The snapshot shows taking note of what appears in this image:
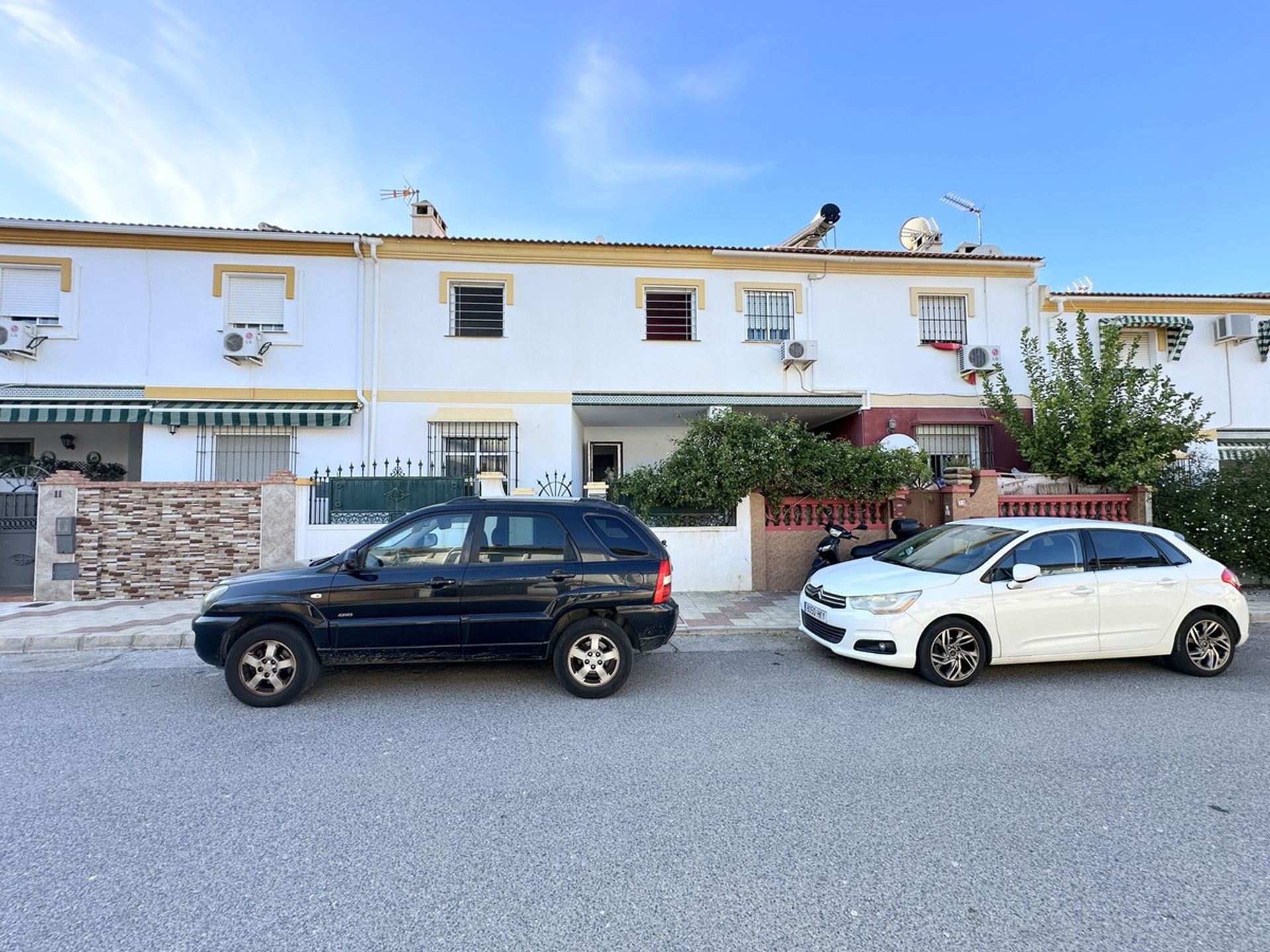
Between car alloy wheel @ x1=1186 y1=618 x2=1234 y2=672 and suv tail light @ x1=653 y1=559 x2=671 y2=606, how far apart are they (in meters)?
5.03

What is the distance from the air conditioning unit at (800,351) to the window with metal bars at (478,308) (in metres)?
6.11

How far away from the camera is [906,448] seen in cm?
971

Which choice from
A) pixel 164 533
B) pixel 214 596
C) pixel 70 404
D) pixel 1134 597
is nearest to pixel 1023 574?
pixel 1134 597

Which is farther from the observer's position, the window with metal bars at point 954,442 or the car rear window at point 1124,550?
the window with metal bars at point 954,442

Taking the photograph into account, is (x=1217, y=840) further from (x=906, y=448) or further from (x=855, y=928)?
(x=906, y=448)

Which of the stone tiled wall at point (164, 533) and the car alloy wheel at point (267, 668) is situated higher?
the stone tiled wall at point (164, 533)

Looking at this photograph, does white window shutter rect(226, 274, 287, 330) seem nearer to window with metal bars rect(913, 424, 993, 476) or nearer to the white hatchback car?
the white hatchback car

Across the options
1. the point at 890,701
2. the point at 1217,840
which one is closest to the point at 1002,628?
the point at 890,701

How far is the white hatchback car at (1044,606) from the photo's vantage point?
527 cm

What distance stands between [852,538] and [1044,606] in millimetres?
4021

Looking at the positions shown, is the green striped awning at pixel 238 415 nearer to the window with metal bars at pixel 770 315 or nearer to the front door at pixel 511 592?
the front door at pixel 511 592

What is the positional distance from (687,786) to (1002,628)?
359 cm

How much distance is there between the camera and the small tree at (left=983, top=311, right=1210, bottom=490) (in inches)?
369

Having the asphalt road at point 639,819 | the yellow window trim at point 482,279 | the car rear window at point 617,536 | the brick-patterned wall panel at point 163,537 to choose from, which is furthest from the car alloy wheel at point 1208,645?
the brick-patterned wall panel at point 163,537
